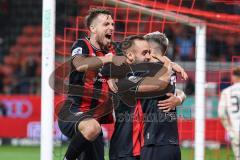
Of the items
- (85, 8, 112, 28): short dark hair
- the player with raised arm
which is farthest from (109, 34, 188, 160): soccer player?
(85, 8, 112, 28): short dark hair

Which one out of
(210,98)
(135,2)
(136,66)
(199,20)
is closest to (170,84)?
(136,66)

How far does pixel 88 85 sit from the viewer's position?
682 centimetres

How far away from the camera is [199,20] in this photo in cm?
920

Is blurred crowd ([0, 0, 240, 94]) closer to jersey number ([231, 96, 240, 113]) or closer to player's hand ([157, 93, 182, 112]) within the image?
jersey number ([231, 96, 240, 113])

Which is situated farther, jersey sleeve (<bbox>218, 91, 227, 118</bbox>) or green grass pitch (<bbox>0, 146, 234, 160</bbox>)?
green grass pitch (<bbox>0, 146, 234, 160</bbox>)

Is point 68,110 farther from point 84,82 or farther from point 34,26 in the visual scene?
point 34,26

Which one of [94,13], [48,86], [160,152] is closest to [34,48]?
[48,86]

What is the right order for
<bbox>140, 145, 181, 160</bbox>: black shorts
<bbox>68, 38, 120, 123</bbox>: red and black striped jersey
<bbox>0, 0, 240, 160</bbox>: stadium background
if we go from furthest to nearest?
1. <bbox>0, 0, 240, 160</bbox>: stadium background
2. <bbox>68, 38, 120, 123</bbox>: red and black striped jersey
3. <bbox>140, 145, 181, 160</bbox>: black shorts

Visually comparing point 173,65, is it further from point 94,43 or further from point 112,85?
point 94,43

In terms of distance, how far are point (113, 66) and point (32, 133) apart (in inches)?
397

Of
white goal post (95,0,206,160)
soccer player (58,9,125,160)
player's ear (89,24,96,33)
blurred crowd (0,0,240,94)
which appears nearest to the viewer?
soccer player (58,9,125,160)

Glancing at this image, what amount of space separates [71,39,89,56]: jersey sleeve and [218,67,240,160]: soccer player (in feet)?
9.39

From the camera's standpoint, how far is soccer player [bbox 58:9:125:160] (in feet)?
21.7

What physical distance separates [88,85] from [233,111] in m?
3.00
